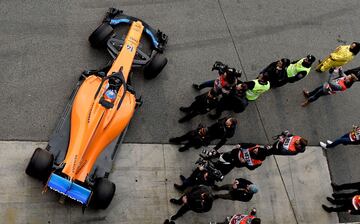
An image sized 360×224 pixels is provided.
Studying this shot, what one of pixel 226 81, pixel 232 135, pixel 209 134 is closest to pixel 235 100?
pixel 226 81

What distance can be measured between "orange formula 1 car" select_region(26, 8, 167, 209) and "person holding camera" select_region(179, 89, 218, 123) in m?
→ 1.02

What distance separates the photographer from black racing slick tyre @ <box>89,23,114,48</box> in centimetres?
935

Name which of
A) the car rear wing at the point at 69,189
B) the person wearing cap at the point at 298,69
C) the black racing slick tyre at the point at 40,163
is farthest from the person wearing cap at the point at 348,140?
the black racing slick tyre at the point at 40,163

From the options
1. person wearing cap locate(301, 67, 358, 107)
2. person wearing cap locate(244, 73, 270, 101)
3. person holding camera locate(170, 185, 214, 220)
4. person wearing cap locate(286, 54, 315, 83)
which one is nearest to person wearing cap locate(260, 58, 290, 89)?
person wearing cap locate(286, 54, 315, 83)

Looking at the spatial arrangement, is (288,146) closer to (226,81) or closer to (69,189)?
(226,81)

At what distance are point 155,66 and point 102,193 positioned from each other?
2948mm

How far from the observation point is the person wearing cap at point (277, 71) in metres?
9.37

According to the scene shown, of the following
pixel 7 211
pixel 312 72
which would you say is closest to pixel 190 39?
pixel 312 72

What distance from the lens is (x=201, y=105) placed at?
350 inches

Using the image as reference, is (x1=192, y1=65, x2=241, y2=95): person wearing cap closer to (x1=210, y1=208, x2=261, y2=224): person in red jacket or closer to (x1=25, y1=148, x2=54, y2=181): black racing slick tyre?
(x1=210, y1=208, x2=261, y2=224): person in red jacket

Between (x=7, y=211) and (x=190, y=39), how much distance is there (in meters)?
A: 5.33

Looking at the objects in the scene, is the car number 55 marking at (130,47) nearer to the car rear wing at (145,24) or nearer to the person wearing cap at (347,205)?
the car rear wing at (145,24)

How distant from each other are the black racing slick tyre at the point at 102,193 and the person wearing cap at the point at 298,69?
175 inches

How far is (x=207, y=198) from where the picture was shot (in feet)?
23.3
